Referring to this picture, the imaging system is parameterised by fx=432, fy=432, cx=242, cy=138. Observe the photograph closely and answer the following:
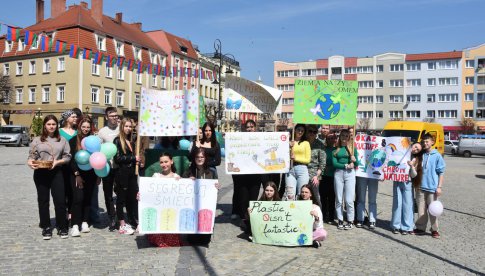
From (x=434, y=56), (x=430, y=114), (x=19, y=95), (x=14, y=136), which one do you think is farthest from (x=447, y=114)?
(x=14, y=136)

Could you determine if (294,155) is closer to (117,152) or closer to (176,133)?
(176,133)

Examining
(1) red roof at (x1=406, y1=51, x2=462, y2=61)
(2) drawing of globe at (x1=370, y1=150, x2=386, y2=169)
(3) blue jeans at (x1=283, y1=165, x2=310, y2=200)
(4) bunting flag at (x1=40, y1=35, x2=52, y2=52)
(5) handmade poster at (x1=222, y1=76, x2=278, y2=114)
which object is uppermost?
(1) red roof at (x1=406, y1=51, x2=462, y2=61)

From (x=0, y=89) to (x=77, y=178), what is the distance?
151 ft

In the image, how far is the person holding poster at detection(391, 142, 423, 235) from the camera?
23.9 ft

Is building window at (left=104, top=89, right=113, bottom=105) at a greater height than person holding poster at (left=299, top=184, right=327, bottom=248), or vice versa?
building window at (left=104, top=89, right=113, bottom=105)

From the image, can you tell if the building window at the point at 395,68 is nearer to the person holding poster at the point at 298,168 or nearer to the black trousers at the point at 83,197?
the person holding poster at the point at 298,168

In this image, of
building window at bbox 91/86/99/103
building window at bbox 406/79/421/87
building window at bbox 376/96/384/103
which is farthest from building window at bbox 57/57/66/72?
building window at bbox 406/79/421/87

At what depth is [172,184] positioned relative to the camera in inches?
247

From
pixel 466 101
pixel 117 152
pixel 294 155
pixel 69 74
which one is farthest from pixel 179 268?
pixel 466 101

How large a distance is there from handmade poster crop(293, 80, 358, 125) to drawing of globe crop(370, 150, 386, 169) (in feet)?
2.42

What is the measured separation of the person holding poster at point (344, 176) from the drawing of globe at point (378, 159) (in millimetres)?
275

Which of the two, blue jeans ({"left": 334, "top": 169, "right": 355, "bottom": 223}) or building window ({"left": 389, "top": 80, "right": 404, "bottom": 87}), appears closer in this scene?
blue jeans ({"left": 334, "top": 169, "right": 355, "bottom": 223})

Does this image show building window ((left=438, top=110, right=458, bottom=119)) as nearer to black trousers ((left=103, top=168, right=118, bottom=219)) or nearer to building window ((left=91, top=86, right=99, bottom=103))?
building window ((left=91, top=86, right=99, bottom=103))

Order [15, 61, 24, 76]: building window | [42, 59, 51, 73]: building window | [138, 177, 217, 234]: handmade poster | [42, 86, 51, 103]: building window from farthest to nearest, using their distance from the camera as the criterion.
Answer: [15, 61, 24, 76]: building window → [42, 86, 51, 103]: building window → [42, 59, 51, 73]: building window → [138, 177, 217, 234]: handmade poster
